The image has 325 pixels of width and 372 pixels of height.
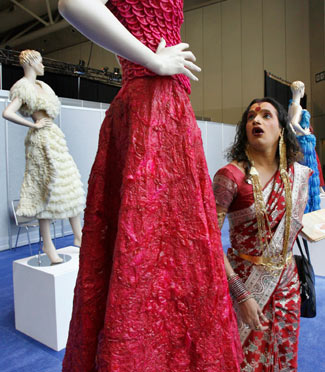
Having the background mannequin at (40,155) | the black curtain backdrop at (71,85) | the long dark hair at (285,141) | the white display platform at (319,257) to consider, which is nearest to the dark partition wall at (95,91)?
the black curtain backdrop at (71,85)

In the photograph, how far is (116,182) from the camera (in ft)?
2.72

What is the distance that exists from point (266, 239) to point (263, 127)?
43 centimetres

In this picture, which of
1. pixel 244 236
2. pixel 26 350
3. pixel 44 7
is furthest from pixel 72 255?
pixel 44 7

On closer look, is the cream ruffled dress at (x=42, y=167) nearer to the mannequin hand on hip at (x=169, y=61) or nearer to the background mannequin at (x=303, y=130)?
the mannequin hand on hip at (x=169, y=61)

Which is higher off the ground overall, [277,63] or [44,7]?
[44,7]

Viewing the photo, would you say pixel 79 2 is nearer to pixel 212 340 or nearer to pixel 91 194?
pixel 91 194

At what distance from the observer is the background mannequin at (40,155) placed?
8.38 ft

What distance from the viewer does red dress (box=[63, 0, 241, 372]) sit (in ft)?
2.33

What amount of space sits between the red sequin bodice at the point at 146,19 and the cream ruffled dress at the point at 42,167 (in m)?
1.89

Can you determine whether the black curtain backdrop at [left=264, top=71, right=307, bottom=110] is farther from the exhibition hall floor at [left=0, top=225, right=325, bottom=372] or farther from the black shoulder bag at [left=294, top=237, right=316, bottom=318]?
the black shoulder bag at [left=294, top=237, right=316, bottom=318]

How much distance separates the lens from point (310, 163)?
401 cm

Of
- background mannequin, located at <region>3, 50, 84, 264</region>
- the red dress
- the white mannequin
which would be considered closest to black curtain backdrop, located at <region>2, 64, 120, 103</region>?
background mannequin, located at <region>3, 50, 84, 264</region>

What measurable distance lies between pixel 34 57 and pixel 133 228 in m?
2.32

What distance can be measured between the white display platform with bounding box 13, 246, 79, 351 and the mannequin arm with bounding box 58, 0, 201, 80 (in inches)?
67.6
